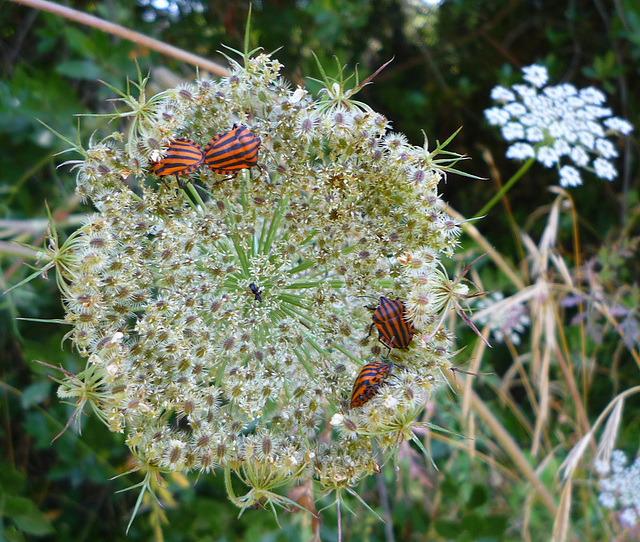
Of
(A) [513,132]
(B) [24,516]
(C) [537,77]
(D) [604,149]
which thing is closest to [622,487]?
(D) [604,149]

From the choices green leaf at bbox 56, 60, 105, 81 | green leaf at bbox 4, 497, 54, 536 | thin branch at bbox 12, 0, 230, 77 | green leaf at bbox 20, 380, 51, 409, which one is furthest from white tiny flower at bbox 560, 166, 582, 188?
green leaf at bbox 4, 497, 54, 536

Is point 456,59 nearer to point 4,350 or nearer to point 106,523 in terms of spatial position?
point 4,350

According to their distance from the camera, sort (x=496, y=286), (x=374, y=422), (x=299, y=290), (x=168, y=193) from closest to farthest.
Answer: (x=374, y=422) < (x=168, y=193) < (x=299, y=290) < (x=496, y=286)

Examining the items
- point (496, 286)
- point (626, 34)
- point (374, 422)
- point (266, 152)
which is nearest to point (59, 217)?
point (266, 152)

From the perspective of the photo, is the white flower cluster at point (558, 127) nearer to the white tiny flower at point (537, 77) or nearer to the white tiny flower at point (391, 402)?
the white tiny flower at point (537, 77)

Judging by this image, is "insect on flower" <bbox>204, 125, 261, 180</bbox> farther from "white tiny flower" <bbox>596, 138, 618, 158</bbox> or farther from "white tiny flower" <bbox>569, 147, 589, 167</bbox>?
"white tiny flower" <bbox>596, 138, 618, 158</bbox>

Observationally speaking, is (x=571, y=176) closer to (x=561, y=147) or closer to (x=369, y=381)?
(x=561, y=147)

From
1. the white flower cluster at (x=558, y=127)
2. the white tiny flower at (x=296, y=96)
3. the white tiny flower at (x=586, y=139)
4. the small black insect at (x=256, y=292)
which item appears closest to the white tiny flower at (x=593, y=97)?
the white flower cluster at (x=558, y=127)
